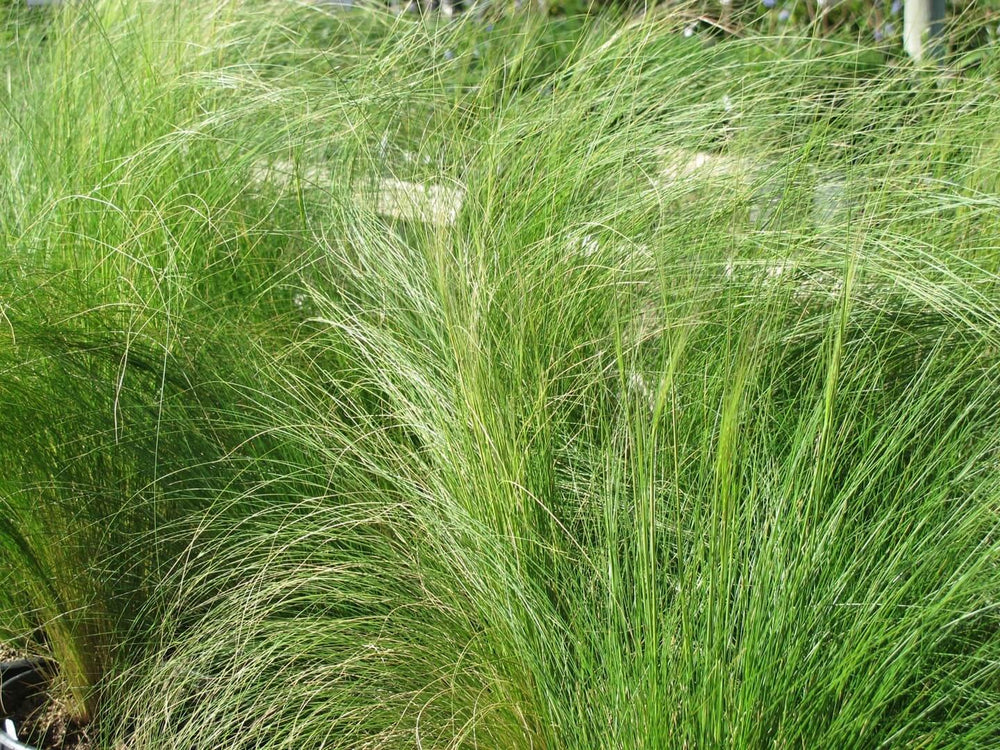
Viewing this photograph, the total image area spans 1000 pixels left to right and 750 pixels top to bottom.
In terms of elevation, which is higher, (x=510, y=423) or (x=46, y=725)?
(x=510, y=423)

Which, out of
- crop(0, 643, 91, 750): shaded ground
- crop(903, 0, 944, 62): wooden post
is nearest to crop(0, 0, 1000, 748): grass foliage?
crop(0, 643, 91, 750): shaded ground

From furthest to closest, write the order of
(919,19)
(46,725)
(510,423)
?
1. (919,19)
2. (46,725)
3. (510,423)

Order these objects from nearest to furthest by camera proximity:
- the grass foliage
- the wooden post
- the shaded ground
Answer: the grass foliage
the shaded ground
the wooden post

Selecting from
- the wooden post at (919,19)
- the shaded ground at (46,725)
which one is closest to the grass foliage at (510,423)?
the shaded ground at (46,725)

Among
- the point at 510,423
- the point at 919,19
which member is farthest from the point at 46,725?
the point at 919,19

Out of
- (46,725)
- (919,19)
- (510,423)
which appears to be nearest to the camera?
(510,423)

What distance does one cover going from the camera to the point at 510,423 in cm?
167

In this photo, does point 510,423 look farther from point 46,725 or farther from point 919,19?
point 919,19

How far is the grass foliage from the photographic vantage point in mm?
1417

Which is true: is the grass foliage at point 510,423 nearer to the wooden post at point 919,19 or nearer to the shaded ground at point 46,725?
the shaded ground at point 46,725

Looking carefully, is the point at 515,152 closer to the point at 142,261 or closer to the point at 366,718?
the point at 142,261

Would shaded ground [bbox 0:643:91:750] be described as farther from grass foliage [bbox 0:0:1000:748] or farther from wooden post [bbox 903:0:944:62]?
wooden post [bbox 903:0:944:62]

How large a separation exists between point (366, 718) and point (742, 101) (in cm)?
145

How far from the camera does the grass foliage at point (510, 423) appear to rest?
1.42 m
